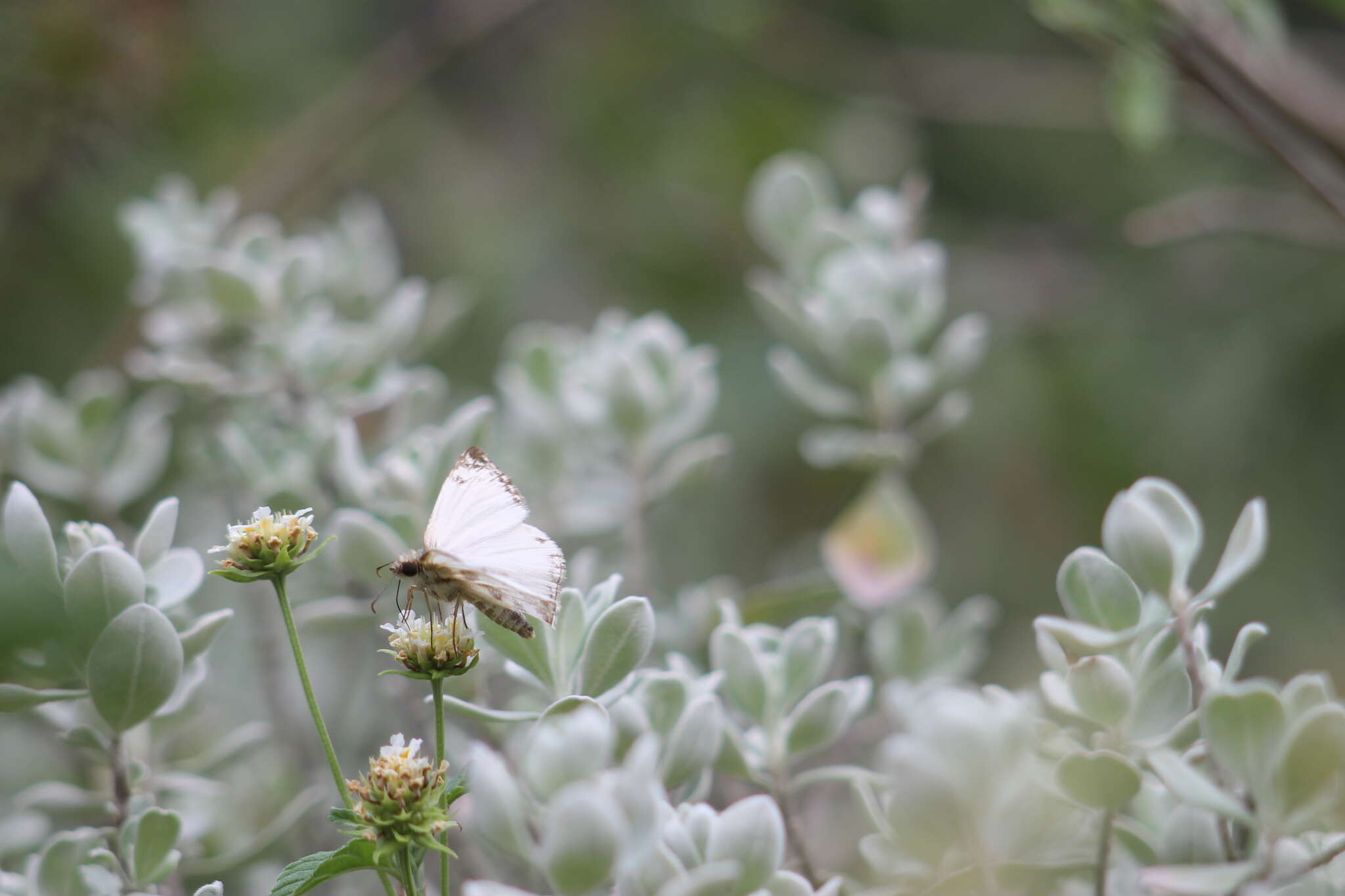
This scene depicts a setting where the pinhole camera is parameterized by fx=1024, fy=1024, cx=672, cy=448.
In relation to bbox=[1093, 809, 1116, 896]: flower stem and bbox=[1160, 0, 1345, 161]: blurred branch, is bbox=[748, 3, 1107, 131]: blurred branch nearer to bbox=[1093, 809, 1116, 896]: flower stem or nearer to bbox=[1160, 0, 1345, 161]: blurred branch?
bbox=[1160, 0, 1345, 161]: blurred branch

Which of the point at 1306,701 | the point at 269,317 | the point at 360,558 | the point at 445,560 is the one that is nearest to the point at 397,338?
the point at 269,317

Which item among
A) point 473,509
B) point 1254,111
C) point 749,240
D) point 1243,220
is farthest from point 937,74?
point 473,509

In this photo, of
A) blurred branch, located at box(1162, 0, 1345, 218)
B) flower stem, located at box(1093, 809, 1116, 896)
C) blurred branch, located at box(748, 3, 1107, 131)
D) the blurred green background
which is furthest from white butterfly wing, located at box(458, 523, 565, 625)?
blurred branch, located at box(748, 3, 1107, 131)

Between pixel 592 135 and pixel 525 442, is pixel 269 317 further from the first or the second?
pixel 592 135

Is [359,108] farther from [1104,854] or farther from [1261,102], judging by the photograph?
[1104,854]

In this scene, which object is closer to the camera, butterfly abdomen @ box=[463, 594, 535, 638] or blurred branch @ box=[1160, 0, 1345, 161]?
A: butterfly abdomen @ box=[463, 594, 535, 638]
